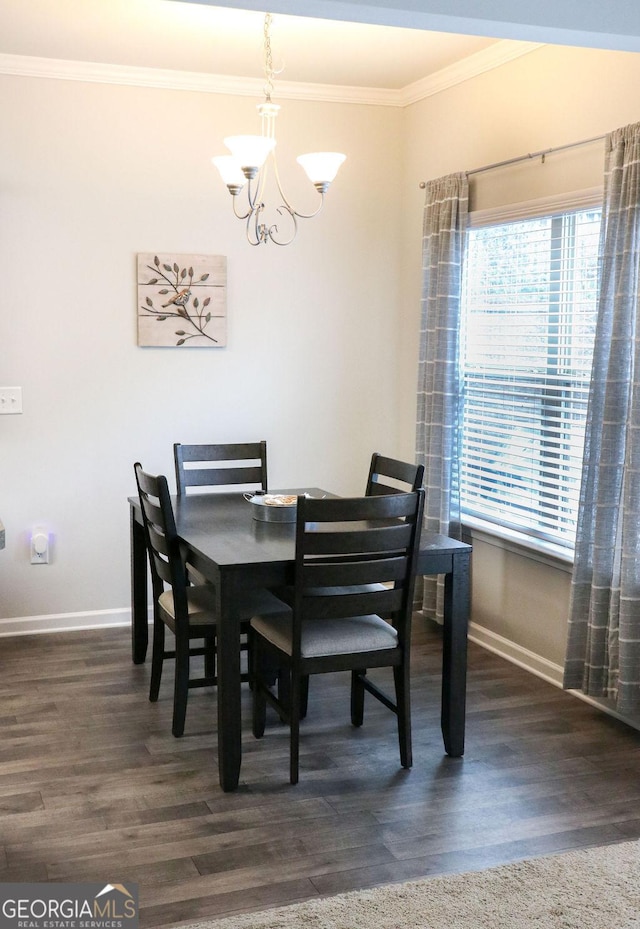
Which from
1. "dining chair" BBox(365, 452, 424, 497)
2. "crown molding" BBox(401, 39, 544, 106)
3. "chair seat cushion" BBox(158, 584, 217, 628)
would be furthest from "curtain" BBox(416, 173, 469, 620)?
"chair seat cushion" BBox(158, 584, 217, 628)

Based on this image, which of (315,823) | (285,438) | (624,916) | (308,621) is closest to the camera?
(624,916)

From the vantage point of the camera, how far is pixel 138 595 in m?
4.38

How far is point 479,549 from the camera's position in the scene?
475 cm

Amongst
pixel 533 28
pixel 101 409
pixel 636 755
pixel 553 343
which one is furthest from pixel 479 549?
pixel 533 28

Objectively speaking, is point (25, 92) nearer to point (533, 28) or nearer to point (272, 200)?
point (272, 200)

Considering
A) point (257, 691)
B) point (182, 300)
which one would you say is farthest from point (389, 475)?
point (182, 300)

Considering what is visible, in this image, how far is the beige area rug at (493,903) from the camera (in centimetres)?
243

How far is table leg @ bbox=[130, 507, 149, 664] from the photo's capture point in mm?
4332

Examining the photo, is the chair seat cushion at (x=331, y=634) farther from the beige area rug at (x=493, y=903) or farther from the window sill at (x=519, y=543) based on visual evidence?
the window sill at (x=519, y=543)

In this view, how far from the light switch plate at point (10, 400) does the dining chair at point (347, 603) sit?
78.8 inches

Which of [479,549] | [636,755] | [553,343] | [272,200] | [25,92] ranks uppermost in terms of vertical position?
[25,92]

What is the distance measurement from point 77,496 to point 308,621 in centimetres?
203

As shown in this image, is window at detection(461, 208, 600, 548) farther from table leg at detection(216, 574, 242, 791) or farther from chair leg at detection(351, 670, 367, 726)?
table leg at detection(216, 574, 242, 791)

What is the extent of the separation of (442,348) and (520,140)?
103 cm
